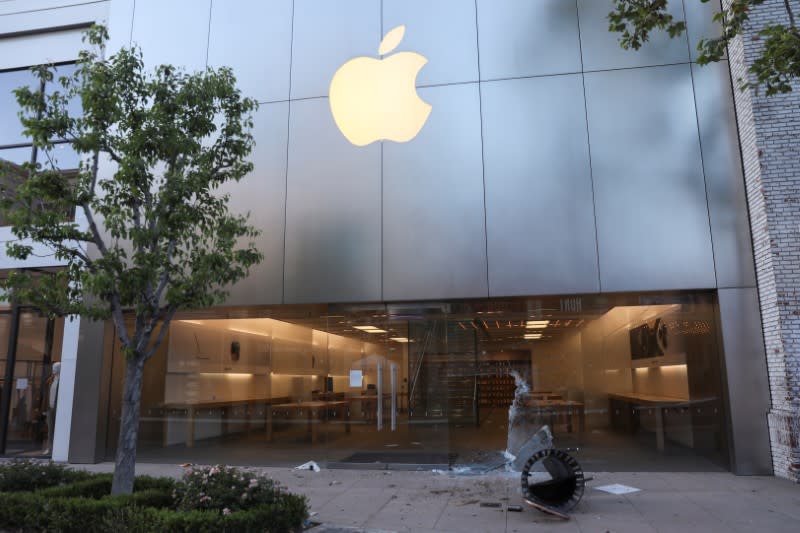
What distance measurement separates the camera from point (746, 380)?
32.3 feet

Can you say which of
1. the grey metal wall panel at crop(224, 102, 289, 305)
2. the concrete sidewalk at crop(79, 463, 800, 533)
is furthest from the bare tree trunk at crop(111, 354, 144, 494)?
the grey metal wall panel at crop(224, 102, 289, 305)

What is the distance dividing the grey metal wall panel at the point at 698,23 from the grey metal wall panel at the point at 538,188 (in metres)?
2.13

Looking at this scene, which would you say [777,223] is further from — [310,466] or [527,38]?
[310,466]

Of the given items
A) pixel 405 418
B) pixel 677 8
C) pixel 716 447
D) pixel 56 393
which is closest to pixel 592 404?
pixel 716 447

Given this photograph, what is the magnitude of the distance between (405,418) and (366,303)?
7.77 ft

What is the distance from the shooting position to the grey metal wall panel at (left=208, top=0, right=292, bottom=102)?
12250 mm

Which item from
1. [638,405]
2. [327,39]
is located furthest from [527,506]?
[327,39]

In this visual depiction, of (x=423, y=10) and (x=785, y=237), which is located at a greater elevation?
(x=423, y=10)

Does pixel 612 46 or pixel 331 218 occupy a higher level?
pixel 612 46

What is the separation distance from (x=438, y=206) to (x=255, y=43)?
5388mm

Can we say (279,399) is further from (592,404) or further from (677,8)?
(677,8)

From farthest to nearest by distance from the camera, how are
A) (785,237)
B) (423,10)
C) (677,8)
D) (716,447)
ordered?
1. (423,10)
2. (677,8)
3. (716,447)
4. (785,237)

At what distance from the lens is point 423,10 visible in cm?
1188

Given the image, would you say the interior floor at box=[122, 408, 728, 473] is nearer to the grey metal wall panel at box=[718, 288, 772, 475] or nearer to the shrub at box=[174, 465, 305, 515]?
the grey metal wall panel at box=[718, 288, 772, 475]
